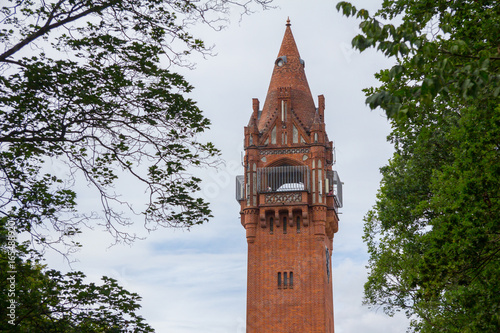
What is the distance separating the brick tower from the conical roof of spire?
0.56ft

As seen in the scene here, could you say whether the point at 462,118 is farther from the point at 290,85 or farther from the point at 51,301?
the point at 290,85

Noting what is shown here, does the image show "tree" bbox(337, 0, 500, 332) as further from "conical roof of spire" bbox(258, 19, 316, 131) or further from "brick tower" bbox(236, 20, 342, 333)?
"conical roof of spire" bbox(258, 19, 316, 131)

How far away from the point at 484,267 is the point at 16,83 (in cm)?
1211

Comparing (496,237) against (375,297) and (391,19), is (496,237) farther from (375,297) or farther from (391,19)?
(375,297)

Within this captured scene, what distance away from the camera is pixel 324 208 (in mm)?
47906

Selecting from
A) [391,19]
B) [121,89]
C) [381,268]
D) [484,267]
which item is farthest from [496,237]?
[381,268]

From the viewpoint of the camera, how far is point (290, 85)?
52594 millimetres

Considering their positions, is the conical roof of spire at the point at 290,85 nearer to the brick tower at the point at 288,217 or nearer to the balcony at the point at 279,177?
the brick tower at the point at 288,217

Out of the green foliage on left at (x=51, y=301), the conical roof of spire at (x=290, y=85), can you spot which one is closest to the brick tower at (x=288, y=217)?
the conical roof of spire at (x=290, y=85)

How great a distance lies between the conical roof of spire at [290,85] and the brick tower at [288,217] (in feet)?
0.56

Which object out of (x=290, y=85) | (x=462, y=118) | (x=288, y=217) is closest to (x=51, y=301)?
(x=462, y=118)

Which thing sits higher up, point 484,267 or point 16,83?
point 16,83

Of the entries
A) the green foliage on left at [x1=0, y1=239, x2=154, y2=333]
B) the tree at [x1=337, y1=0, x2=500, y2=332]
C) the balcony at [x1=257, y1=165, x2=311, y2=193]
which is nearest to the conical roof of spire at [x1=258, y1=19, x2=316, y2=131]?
the balcony at [x1=257, y1=165, x2=311, y2=193]

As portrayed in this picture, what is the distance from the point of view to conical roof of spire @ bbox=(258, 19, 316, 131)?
51156 mm
